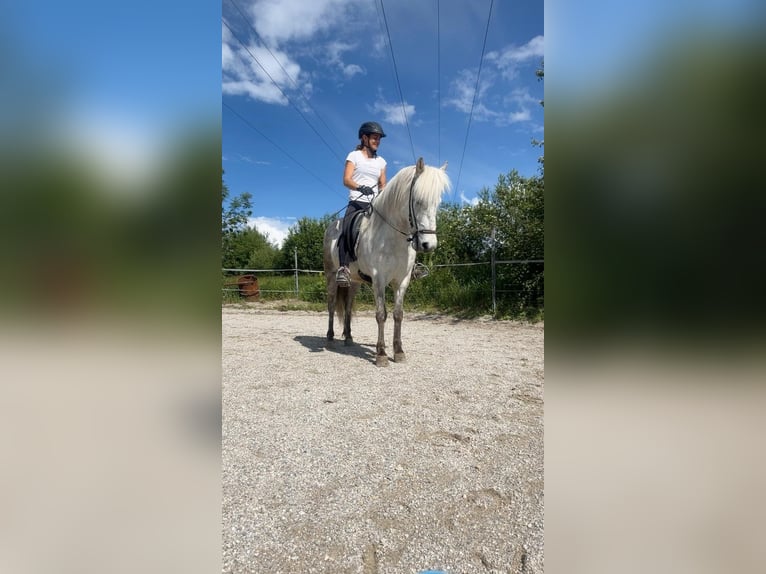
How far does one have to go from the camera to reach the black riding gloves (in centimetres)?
413

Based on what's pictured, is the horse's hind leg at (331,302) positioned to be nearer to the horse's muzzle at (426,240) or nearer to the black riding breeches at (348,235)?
the black riding breeches at (348,235)

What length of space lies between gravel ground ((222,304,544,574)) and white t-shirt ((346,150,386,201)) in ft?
7.19

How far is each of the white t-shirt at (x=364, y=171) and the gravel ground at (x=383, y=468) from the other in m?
2.19

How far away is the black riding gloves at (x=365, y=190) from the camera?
4.13 m

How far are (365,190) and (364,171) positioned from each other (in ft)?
0.86

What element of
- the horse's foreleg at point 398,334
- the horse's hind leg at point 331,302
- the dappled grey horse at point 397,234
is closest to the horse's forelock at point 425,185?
the dappled grey horse at point 397,234
